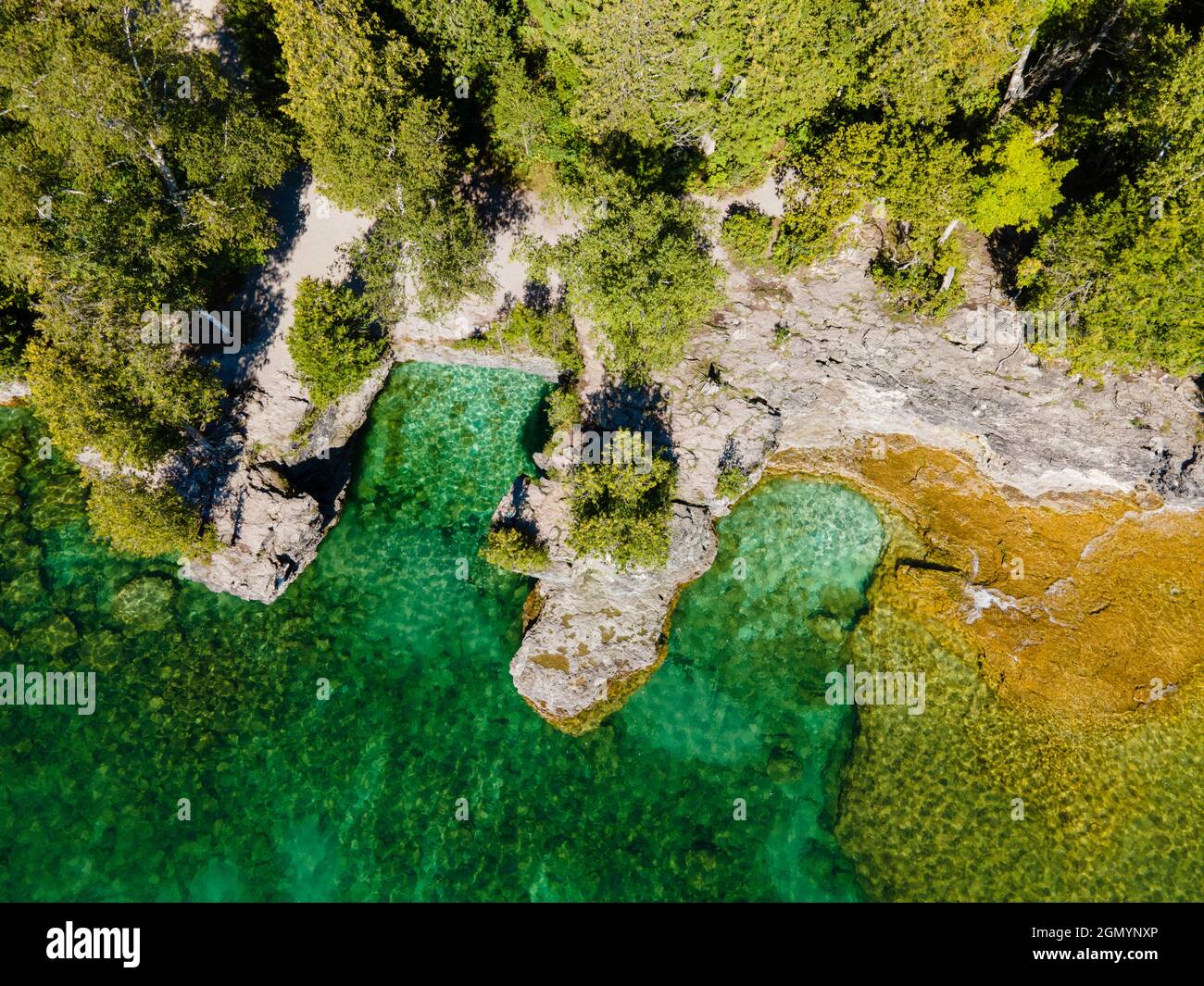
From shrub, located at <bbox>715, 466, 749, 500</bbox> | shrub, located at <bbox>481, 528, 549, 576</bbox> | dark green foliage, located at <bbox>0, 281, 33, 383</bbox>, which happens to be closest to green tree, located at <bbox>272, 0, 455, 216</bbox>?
Answer: dark green foliage, located at <bbox>0, 281, 33, 383</bbox>

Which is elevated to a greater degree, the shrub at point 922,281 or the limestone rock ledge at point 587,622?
the shrub at point 922,281

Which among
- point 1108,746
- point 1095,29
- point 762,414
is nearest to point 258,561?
point 762,414

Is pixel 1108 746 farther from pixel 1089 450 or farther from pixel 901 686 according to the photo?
pixel 1089 450

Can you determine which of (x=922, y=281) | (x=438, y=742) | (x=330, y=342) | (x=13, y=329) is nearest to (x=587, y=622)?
(x=438, y=742)

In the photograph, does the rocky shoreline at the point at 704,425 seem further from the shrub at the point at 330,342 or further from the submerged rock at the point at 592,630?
the shrub at the point at 330,342

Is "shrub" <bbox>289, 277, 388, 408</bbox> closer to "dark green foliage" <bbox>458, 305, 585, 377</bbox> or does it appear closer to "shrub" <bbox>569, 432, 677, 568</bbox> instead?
"dark green foliage" <bbox>458, 305, 585, 377</bbox>

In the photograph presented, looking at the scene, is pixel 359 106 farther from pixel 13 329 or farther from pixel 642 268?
pixel 13 329

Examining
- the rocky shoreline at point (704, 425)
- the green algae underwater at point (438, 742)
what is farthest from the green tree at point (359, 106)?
the green algae underwater at point (438, 742)
